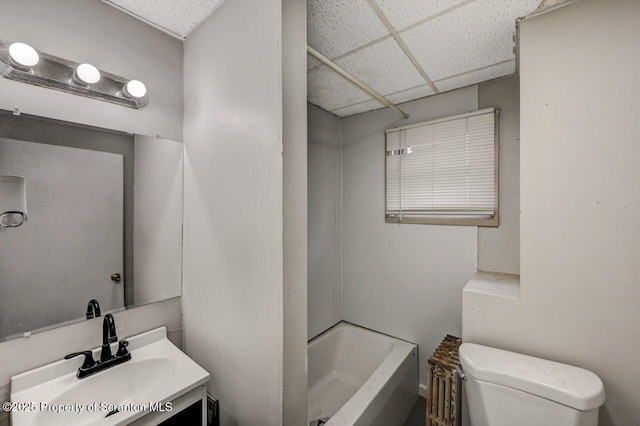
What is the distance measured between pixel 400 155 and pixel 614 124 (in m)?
1.29

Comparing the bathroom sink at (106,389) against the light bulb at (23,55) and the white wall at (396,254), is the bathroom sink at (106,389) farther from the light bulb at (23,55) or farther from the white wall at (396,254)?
the white wall at (396,254)

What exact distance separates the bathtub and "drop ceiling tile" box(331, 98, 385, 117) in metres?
2.08

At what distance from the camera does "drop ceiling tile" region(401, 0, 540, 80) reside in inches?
46.6

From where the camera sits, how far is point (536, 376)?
1078mm

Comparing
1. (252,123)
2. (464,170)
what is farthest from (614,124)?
(252,123)

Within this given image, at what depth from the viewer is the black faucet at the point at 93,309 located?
118 cm

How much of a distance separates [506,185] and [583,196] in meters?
0.71

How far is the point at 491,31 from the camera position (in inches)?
52.2

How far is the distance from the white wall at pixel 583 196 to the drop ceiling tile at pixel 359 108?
3.71ft

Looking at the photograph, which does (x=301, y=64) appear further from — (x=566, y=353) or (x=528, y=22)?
(x=566, y=353)

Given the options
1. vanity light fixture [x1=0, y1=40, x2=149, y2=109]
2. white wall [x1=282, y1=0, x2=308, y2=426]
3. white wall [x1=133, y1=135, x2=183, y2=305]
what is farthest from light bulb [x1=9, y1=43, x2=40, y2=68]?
white wall [x1=282, y1=0, x2=308, y2=426]

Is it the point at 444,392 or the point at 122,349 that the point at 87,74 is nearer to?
the point at 122,349

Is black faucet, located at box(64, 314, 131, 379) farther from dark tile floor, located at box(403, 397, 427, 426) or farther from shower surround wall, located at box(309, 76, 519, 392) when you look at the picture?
dark tile floor, located at box(403, 397, 427, 426)

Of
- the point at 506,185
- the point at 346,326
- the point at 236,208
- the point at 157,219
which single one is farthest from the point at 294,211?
the point at 346,326
